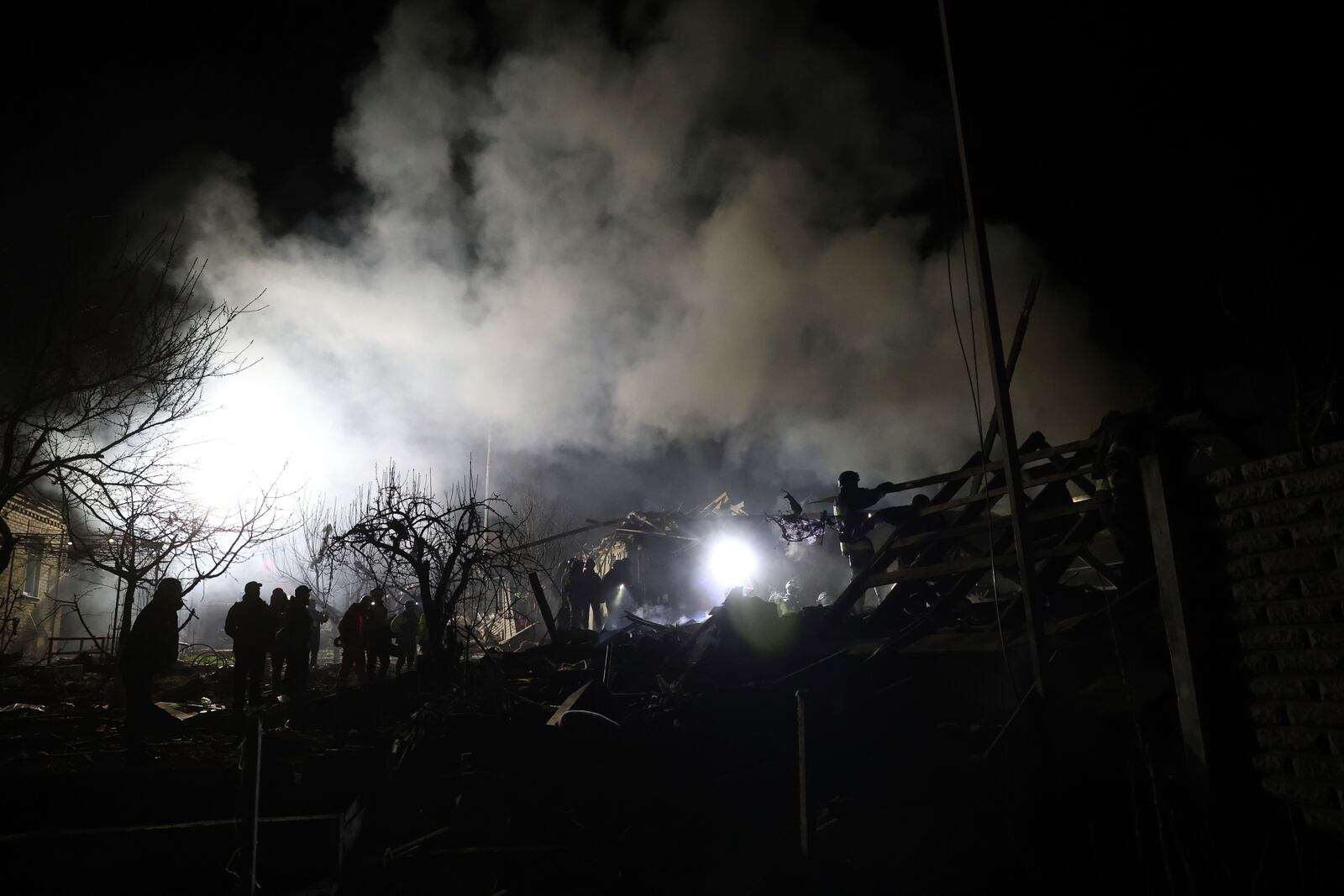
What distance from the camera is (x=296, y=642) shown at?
489 inches

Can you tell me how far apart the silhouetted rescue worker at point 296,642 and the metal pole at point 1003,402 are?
11965 millimetres

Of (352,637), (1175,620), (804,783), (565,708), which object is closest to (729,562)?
(352,637)

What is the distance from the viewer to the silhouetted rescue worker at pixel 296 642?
12359 millimetres

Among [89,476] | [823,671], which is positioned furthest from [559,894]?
[89,476]

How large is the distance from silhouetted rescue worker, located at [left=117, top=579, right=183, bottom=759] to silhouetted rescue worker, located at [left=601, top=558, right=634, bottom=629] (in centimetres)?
1515

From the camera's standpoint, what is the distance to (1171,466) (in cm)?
537

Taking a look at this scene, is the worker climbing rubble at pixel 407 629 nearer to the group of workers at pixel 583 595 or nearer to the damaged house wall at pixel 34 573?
the group of workers at pixel 583 595

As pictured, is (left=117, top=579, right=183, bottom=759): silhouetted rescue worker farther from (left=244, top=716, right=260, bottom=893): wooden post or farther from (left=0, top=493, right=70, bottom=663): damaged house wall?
(left=0, top=493, right=70, bottom=663): damaged house wall

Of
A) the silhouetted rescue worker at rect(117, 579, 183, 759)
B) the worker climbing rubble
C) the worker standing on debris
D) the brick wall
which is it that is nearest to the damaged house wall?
the worker climbing rubble

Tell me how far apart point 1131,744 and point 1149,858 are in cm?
105

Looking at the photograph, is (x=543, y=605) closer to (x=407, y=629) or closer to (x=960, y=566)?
(x=407, y=629)

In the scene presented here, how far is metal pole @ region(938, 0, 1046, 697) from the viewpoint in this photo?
5.62 meters

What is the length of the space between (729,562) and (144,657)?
1994 cm

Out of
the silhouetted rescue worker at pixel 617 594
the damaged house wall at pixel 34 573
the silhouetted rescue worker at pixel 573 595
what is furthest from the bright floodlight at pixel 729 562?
the damaged house wall at pixel 34 573
